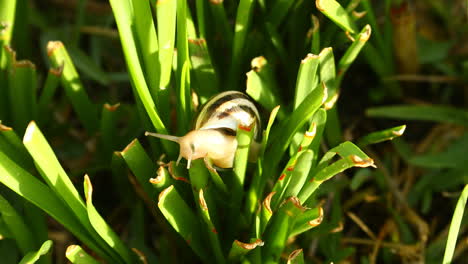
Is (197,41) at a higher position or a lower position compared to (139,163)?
higher

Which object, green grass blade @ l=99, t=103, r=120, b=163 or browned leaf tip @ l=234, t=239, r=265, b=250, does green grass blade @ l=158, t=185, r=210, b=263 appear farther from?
green grass blade @ l=99, t=103, r=120, b=163

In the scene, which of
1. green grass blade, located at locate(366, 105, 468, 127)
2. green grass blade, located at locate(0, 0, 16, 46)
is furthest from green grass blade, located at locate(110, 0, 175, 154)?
green grass blade, located at locate(366, 105, 468, 127)

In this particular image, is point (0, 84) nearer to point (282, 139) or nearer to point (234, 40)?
point (234, 40)

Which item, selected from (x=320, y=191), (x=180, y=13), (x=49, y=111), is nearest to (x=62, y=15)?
(x=49, y=111)

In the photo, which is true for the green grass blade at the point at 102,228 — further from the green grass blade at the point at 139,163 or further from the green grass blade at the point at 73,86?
the green grass blade at the point at 73,86

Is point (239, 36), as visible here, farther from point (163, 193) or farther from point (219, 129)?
point (163, 193)

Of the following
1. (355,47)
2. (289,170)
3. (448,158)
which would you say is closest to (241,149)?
(289,170)
